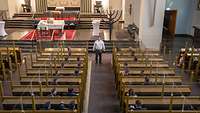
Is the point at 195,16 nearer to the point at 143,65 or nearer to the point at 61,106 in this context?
the point at 143,65

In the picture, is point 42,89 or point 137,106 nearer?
point 137,106

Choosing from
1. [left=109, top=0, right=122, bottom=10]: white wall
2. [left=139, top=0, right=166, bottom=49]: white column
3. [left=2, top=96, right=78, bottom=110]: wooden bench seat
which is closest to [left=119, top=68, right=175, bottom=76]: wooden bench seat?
[left=2, top=96, right=78, bottom=110]: wooden bench seat

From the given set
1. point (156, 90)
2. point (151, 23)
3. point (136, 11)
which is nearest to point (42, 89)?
point (156, 90)

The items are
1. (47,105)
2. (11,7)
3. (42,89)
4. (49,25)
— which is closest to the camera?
(47,105)

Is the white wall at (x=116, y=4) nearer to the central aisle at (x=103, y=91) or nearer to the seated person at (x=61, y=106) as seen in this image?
the central aisle at (x=103, y=91)

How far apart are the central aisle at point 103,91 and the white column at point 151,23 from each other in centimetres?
388

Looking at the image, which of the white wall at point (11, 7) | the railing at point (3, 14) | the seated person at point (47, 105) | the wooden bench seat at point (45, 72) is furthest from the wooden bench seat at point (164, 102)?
the white wall at point (11, 7)

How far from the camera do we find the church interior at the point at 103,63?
7117mm

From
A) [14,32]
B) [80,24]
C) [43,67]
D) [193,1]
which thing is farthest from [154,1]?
[14,32]

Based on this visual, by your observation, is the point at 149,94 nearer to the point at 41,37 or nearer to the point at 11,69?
the point at 11,69

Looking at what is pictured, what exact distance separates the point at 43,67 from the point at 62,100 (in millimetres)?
3188

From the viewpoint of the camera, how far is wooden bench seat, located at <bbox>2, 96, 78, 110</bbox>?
22.6 ft

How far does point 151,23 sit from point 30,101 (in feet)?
33.1

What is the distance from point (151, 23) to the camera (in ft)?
49.5
